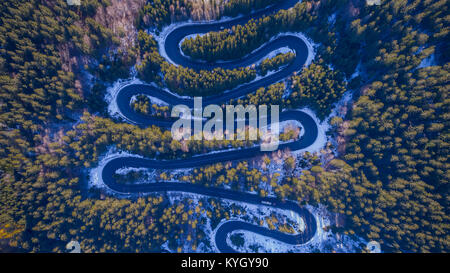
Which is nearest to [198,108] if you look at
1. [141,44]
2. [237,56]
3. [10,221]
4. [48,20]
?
[237,56]

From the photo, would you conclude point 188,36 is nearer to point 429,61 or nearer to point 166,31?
point 166,31

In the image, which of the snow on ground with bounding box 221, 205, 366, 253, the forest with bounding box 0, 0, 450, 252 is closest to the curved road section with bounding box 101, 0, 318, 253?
the snow on ground with bounding box 221, 205, 366, 253

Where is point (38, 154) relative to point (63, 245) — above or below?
above

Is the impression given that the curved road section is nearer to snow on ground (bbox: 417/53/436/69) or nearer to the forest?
the forest

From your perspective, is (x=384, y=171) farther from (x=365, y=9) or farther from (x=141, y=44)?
(x=141, y=44)

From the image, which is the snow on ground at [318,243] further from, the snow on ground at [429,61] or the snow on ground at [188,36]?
the snow on ground at [188,36]

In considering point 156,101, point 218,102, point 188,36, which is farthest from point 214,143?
point 188,36
